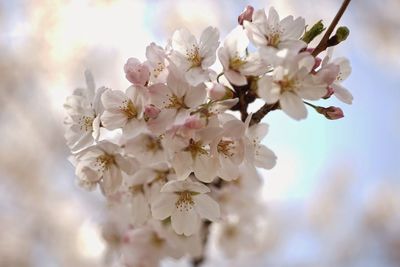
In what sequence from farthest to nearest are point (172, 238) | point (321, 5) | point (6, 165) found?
point (6, 165)
point (321, 5)
point (172, 238)

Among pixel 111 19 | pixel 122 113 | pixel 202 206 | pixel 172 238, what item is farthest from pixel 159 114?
pixel 111 19

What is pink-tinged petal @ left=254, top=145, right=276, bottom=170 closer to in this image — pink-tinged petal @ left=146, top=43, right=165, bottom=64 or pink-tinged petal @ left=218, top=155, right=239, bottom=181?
pink-tinged petal @ left=218, top=155, right=239, bottom=181

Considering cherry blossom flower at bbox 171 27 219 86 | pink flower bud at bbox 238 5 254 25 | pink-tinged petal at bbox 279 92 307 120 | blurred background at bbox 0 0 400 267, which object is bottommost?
blurred background at bbox 0 0 400 267

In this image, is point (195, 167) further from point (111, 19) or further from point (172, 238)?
point (111, 19)

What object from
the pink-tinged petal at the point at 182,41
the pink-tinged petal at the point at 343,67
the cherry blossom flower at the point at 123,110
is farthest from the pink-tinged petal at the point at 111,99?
the pink-tinged petal at the point at 343,67

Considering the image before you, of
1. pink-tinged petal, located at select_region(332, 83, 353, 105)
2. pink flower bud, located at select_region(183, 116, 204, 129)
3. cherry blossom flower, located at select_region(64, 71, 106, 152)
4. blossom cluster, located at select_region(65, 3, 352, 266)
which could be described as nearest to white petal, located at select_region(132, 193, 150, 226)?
blossom cluster, located at select_region(65, 3, 352, 266)

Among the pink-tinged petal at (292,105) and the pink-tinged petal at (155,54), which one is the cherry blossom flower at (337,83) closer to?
the pink-tinged petal at (292,105)
